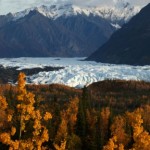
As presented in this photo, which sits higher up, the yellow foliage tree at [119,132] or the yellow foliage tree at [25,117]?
the yellow foliage tree at [25,117]

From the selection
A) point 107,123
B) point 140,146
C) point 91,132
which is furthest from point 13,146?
point 107,123

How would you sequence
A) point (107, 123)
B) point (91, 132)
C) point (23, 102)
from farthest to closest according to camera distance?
1. point (107, 123)
2. point (91, 132)
3. point (23, 102)

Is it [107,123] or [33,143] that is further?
[107,123]

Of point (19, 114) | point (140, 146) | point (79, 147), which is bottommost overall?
point (79, 147)

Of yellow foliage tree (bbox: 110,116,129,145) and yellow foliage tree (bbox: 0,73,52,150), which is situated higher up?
yellow foliage tree (bbox: 0,73,52,150)

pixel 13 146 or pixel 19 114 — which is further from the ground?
pixel 19 114

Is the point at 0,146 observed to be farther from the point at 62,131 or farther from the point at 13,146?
the point at 13,146

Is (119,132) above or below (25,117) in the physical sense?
below

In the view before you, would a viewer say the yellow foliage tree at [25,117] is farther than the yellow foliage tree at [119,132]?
No

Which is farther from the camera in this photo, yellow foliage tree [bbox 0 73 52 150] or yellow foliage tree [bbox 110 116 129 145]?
yellow foliage tree [bbox 110 116 129 145]

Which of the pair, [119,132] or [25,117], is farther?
[119,132]

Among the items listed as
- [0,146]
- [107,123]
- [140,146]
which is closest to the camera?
[140,146]
